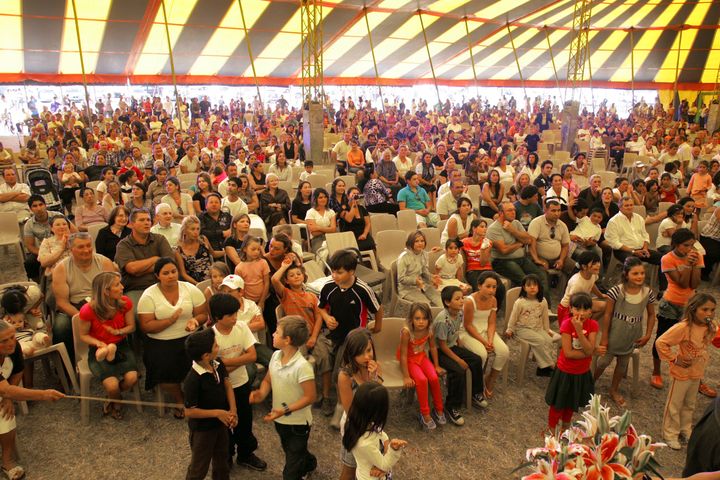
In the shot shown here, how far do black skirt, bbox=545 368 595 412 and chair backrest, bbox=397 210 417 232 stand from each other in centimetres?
346

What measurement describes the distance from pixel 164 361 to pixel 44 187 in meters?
4.86

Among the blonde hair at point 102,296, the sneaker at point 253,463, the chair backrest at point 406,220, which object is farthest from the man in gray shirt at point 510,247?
the blonde hair at point 102,296

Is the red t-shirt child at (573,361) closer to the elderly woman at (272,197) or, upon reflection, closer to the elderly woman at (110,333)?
the elderly woman at (110,333)

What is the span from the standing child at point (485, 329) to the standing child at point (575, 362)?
613 mm

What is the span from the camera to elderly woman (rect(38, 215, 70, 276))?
14.9 feet

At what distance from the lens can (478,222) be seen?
531cm

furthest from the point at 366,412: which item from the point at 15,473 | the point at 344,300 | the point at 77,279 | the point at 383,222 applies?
the point at 383,222

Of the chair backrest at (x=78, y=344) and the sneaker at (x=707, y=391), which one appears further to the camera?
the sneaker at (x=707, y=391)

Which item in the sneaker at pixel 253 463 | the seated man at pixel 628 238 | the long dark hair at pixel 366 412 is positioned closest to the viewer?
the long dark hair at pixel 366 412

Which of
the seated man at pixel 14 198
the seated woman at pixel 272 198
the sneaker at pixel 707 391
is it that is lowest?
the sneaker at pixel 707 391

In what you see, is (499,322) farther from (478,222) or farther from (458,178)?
(458,178)

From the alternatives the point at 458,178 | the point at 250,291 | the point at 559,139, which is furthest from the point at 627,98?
the point at 250,291

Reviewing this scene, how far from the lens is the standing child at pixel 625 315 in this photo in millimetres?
3889

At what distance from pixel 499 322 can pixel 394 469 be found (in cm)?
244
